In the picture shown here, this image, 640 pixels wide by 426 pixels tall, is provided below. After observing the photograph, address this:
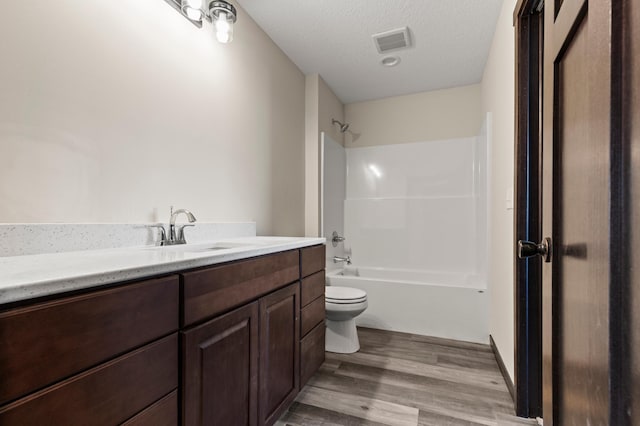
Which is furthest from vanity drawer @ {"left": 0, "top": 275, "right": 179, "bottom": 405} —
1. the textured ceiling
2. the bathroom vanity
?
the textured ceiling

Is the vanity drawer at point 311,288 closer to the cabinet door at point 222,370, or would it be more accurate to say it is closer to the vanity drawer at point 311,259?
the vanity drawer at point 311,259

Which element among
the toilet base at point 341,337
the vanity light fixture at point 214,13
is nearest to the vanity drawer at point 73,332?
the vanity light fixture at point 214,13

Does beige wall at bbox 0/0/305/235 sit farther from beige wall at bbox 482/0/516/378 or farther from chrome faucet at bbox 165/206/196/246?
beige wall at bbox 482/0/516/378

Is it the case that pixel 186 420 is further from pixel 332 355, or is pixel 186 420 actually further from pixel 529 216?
pixel 529 216

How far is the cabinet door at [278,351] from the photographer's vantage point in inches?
49.9

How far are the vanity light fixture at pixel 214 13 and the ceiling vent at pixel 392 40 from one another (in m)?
1.12

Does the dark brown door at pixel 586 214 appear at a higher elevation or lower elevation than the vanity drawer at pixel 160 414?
higher

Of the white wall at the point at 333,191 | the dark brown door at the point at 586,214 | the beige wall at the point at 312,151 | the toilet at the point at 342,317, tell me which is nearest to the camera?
the dark brown door at the point at 586,214

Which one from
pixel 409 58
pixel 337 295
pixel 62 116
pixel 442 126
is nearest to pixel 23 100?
pixel 62 116

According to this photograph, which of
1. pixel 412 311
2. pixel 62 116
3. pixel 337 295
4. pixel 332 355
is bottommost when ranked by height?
pixel 332 355

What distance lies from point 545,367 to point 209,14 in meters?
2.13

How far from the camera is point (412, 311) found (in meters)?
2.67

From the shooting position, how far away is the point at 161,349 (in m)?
0.80

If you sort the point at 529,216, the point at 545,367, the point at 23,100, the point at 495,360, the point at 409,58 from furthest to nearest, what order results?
1. the point at 409,58
2. the point at 495,360
3. the point at 529,216
4. the point at 23,100
5. the point at 545,367
